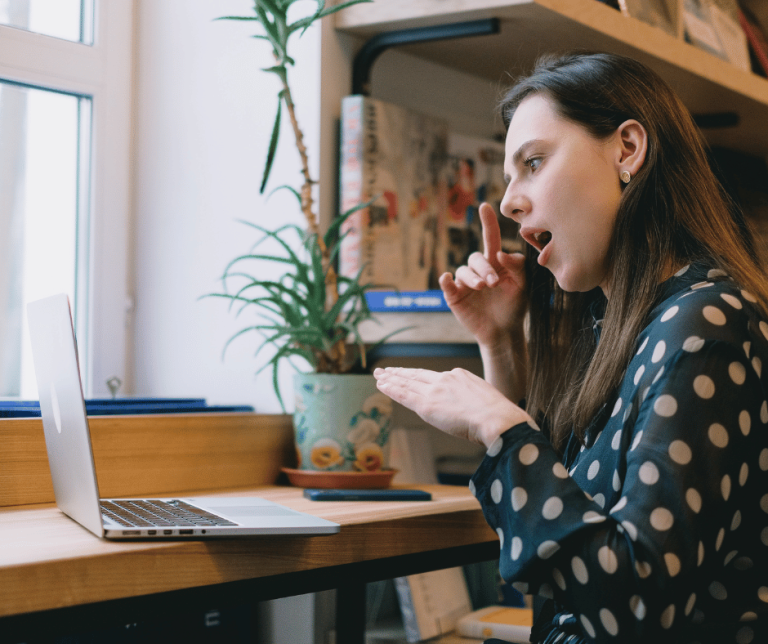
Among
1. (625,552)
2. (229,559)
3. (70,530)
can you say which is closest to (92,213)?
(70,530)

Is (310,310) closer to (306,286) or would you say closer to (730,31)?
(306,286)

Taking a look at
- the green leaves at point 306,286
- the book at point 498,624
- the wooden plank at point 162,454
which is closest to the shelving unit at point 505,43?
the green leaves at point 306,286

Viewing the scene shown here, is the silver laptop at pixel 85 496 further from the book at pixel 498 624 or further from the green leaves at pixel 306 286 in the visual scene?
the book at pixel 498 624

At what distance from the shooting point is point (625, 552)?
2.41ft

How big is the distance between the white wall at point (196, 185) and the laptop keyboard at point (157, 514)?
0.53m

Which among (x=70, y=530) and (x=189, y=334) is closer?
(x=70, y=530)

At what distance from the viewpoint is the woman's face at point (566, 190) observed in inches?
38.3

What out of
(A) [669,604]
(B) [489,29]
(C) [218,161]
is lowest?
(A) [669,604]

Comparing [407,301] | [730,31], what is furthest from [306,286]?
[730,31]

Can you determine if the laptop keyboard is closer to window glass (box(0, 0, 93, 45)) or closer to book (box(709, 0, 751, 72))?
window glass (box(0, 0, 93, 45))

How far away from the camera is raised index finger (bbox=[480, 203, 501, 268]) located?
4.09 ft

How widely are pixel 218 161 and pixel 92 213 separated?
0.90 ft

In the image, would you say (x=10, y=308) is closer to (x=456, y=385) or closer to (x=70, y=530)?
(x=70, y=530)

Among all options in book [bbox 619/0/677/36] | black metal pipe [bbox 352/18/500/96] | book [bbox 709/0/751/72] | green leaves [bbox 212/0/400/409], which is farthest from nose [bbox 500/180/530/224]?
book [bbox 709/0/751/72]
